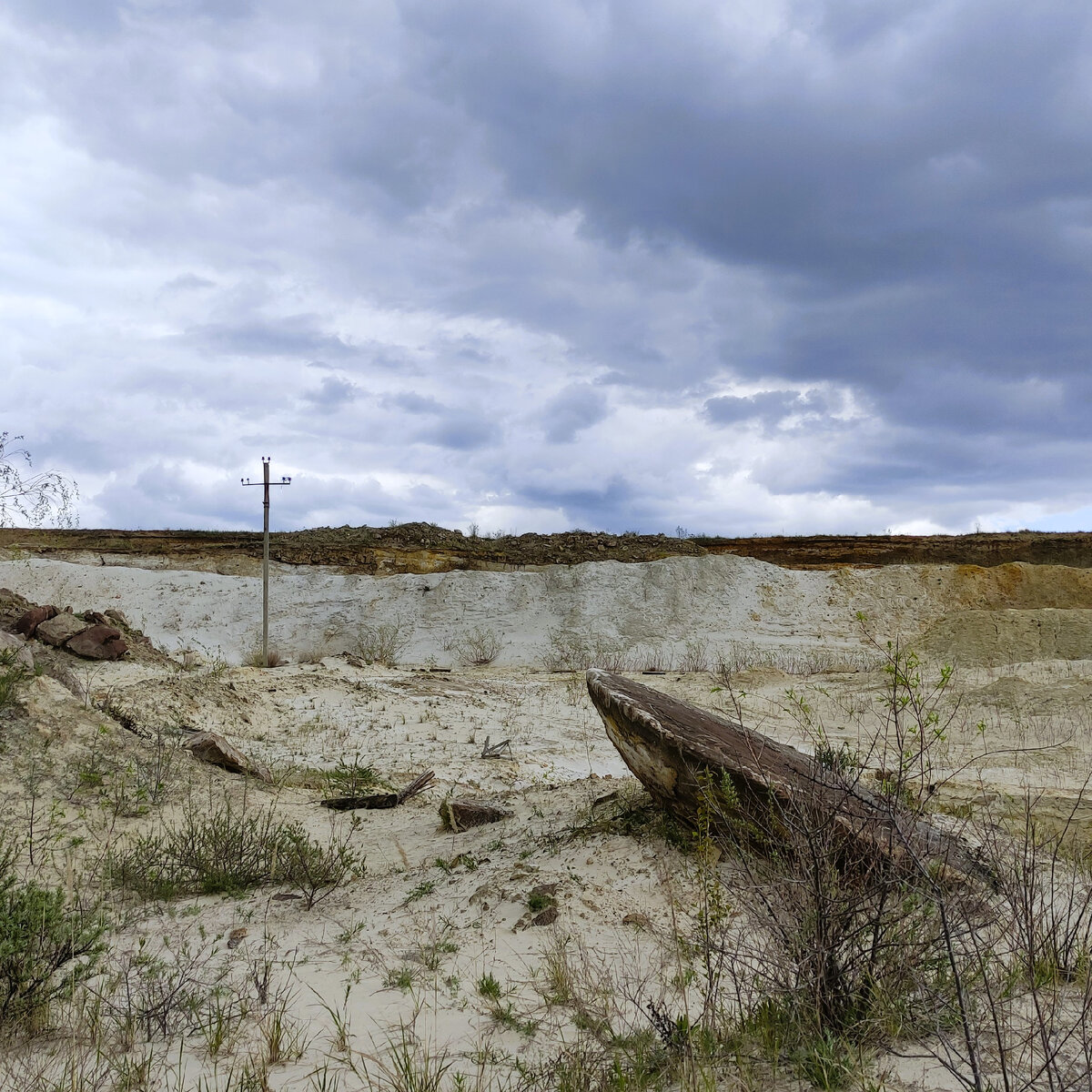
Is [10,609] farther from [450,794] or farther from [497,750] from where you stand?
[450,794]

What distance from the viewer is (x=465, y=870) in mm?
4816

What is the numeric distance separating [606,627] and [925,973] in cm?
2169

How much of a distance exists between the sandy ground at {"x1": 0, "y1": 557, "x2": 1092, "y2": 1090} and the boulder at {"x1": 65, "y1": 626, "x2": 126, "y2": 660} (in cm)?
24

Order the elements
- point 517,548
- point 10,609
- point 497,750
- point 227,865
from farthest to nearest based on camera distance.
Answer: point 517,548, point 10,609, point 497,750, point 227,865

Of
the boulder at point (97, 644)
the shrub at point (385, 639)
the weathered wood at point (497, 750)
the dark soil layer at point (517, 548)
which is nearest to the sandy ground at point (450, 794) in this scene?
the weathered wood at point (497, 750)

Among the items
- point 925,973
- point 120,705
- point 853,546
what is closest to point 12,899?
point 925,973

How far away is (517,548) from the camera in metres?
31.3

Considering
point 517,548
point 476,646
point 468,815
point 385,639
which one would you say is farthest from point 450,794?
point 517,548

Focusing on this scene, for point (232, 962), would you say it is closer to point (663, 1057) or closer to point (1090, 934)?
point (663, 1057)

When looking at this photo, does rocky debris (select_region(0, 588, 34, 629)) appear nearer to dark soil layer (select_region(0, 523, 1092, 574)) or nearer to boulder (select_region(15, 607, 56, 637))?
boulder (select_region(15, 607, 56, 637))

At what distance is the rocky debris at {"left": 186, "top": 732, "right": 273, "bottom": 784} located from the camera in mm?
7684

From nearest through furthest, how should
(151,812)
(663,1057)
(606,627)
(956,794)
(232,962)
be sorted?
(663,1057) < (232,962) < (151,812) < (956,794) < (606,627)

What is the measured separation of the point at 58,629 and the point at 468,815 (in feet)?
27.4

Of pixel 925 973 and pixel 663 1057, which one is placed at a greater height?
pixel 925 973
